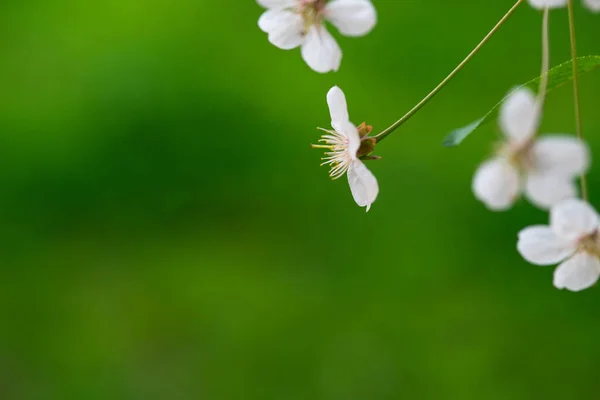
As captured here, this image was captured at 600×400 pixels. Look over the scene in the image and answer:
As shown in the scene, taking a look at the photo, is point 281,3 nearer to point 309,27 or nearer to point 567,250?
point 309,27

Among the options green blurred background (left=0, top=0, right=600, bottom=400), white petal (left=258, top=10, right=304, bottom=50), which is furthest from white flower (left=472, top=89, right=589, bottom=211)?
green blurred background (left=0, top=0, right=600, bottom=400)

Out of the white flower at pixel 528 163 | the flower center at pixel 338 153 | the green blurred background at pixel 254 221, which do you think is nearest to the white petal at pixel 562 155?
the white flower at pixel 528 163

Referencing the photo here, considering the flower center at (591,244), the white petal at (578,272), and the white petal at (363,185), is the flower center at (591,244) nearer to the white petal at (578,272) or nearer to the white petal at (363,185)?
the white petal at (578,272)

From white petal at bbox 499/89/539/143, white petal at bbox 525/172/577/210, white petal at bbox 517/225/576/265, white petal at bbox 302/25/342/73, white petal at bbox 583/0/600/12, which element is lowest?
white petal at bbox 517/225/576/265

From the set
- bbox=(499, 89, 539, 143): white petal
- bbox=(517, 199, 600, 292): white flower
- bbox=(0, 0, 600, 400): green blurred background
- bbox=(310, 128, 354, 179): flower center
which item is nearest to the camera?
bbox=(499, 89, 539, 143): white petal

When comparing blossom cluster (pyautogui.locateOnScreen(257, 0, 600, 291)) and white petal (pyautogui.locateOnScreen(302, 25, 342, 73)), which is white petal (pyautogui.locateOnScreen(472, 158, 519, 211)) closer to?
blossom cluster (pyautogui.locateOnScreen(257, 0, 600, 291))

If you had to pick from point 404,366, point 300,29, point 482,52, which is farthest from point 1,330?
point 300,29

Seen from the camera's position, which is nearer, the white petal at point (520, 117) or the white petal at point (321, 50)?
→ the white petal at point (520, 117)

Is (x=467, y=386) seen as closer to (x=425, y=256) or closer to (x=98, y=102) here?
(x=425, y=256)
